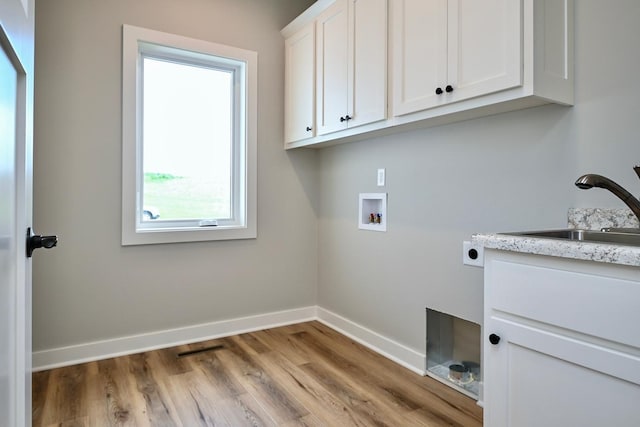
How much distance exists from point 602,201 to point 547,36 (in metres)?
0.68

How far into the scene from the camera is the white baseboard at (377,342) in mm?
2344

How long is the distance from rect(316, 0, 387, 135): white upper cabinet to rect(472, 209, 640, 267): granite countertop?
3.49ft

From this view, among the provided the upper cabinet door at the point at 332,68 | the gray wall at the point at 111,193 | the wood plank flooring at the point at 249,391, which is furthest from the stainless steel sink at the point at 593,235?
the gray wall at the point at 111,193

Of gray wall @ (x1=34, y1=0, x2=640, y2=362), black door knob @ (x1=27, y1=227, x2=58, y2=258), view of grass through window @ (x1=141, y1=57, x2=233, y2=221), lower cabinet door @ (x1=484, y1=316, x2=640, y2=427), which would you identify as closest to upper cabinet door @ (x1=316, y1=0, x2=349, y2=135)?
gray wall @ (x1=34, y1=0, x2=640, y2=362)

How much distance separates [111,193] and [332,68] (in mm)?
1661

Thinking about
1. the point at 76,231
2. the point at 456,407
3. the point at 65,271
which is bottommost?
the point at 456,407

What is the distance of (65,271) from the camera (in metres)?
2.42

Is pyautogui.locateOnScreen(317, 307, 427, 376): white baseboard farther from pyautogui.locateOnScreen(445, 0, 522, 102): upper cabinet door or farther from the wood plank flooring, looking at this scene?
pyautogui.locateOnScreen(445, 0, 522, 102): upper cabinet door

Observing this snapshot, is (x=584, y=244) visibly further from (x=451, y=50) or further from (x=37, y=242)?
(x=37, y=242)

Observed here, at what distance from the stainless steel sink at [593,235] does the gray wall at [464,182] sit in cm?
14

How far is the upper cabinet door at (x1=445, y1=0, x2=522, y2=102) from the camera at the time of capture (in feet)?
4.92

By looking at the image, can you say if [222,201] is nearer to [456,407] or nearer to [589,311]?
[456,407]

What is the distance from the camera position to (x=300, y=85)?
2.92 meters

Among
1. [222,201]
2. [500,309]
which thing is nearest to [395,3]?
[500,309]
